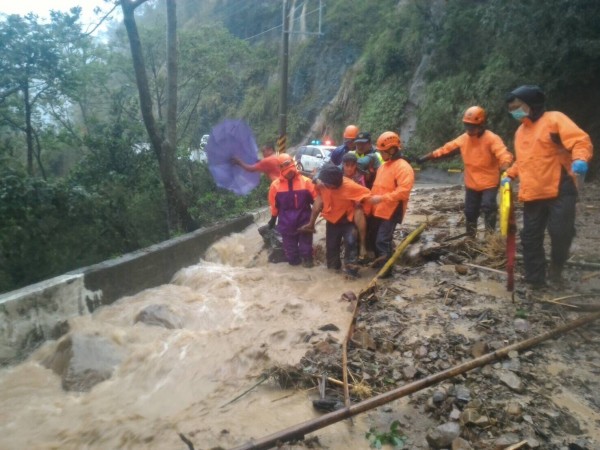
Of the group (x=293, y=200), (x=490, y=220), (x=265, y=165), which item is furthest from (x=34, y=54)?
(x=490, y=220)

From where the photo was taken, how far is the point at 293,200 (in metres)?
6.91

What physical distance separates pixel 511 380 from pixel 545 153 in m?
2.25

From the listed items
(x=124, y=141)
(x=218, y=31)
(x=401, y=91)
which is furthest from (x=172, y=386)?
(x=401, y=91)

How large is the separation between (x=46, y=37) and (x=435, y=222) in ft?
30.0

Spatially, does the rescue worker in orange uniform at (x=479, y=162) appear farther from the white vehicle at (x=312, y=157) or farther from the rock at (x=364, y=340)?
the white vehicle at (x=312, y=157)

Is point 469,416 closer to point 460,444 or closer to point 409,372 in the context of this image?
point 460,444

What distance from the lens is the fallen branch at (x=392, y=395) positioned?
2.76m

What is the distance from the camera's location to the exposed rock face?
4.13 meters

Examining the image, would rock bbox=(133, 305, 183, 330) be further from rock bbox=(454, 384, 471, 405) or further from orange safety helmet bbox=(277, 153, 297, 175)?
rock bbox=(454, 384, 471, 405)

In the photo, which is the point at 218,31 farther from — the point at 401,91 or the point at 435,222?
the point at 435,222

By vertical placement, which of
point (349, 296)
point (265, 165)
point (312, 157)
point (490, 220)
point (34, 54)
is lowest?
point (349, 296)

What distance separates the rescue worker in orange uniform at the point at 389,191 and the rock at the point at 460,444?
10.2 feet

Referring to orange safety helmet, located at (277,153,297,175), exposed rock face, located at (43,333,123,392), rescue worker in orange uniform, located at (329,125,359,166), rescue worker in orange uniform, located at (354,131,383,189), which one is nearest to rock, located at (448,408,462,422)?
exposed rock face, located at (43,333,123,392)

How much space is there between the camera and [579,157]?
401cm
